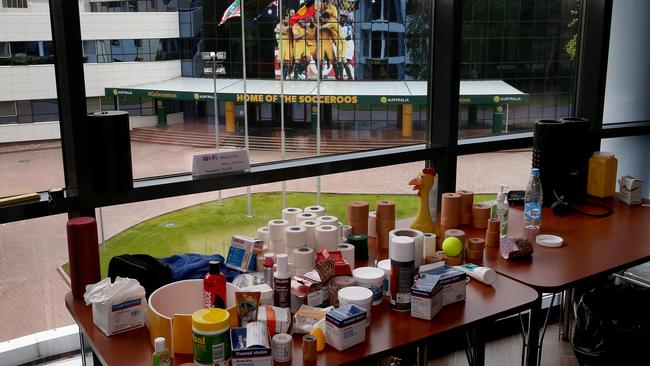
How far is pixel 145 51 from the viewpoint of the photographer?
2422 mm

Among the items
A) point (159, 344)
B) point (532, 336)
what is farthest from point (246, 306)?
point (532, 336)

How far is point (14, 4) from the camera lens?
2035 mm

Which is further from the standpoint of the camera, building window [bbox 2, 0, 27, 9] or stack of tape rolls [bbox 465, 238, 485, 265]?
stack of tape rolls [bbox 465, 238, 485, 265]

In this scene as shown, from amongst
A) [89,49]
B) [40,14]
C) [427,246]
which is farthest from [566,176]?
[40,14]

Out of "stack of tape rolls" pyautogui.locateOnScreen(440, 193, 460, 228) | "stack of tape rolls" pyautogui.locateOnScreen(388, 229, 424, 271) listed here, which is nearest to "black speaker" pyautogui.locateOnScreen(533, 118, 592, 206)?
"stack of tape rolls" pyautogui.locateOnScreen(440, 193, 460, 228)

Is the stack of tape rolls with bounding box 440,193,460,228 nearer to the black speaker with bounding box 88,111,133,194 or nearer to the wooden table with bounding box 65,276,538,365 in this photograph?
the wooden table with bounding box 65,276,538,365

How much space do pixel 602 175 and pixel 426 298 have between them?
1.70 m

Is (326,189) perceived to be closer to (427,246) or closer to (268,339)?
(427,246)

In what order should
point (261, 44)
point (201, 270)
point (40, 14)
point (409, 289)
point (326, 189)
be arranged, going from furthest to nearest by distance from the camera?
point (326, 189) → point (261, 44) → point (40, 14) → point (201, 270) → point (409, 289)

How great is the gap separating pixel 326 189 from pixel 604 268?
4.45 feet

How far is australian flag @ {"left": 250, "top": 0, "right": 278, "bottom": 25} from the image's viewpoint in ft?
8.71

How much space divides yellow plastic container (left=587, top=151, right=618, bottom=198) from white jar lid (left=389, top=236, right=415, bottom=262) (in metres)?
1.65

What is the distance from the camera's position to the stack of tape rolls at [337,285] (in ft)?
5.75

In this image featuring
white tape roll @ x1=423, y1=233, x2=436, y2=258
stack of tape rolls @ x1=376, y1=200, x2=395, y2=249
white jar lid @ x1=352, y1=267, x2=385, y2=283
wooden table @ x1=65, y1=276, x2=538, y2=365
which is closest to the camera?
wooden table @ x1=65, y1=276, x2=538, y2=365
